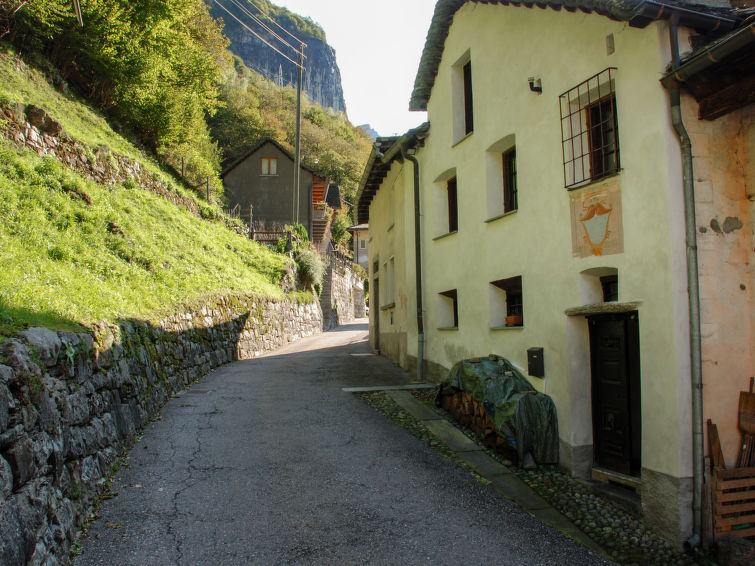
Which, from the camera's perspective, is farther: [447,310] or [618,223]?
[447,310]

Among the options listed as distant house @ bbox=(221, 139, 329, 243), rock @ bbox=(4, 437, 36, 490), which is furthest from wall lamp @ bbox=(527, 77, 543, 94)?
distant house @ bbox=(221, 139, 329, 243)

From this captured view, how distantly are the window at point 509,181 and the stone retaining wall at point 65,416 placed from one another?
19.9 feet

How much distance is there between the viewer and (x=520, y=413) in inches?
285

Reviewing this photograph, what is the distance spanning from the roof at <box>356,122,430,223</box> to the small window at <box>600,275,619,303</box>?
20.6 ft

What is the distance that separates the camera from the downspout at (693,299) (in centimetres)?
530

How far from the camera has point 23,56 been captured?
17.2 m

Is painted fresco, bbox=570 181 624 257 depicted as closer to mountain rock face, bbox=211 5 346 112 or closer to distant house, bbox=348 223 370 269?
distant house, bbox=348 223 370 269

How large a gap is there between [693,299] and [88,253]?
9233 millimetres

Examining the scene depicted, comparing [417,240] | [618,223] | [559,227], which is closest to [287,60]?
[417,240]

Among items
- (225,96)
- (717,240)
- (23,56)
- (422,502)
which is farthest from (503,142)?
(225,96)

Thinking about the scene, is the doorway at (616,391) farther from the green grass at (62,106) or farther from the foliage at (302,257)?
the foliage at (302,257)

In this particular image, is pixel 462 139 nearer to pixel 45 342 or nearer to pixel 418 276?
pixel 418 276

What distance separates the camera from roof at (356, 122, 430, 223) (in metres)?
12.1

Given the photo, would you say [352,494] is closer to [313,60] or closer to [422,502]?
[422,502]
